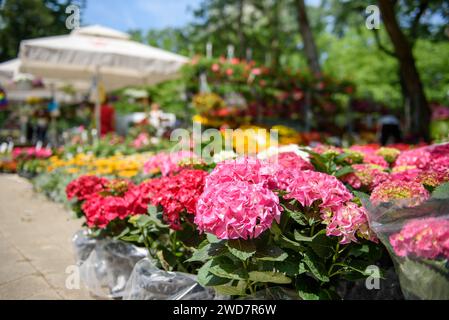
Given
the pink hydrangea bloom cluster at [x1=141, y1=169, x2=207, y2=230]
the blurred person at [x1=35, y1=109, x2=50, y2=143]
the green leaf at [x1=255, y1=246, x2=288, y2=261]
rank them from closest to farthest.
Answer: the green leaf at [x1=255, y1=246, x2=288, y2=261], the pink hydrangea bloom cluster at [x1=141, y1=169, x2=207, y2=230], the blurred person at [x1=35, y1=109, x2=50, y2=143]

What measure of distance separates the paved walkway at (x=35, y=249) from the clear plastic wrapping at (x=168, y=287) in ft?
1.97

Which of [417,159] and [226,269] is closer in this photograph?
[226,269]

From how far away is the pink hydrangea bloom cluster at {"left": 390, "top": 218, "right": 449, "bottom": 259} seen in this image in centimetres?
131

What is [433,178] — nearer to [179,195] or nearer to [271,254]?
[271,254]

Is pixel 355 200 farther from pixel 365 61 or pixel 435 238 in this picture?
pixel 365 61

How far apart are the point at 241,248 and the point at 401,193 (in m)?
0.68

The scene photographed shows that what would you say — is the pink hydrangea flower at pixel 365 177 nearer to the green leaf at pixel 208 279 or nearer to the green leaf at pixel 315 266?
the green leaf at pixel 315 266

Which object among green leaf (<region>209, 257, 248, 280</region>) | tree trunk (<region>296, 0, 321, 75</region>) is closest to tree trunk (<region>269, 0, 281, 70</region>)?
tree trunk (<region>296, 0, 321, 75</region>)

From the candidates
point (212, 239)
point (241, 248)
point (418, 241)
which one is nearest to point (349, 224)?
point (418, 241)

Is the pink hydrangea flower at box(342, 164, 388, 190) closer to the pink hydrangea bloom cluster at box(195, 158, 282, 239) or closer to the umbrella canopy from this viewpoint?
the pink hydrangea bloom cluster at box(195, 158, 282, 239)

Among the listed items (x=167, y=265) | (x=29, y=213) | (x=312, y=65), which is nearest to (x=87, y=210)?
(x=167, y=265)

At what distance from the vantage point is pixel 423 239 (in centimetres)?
133
